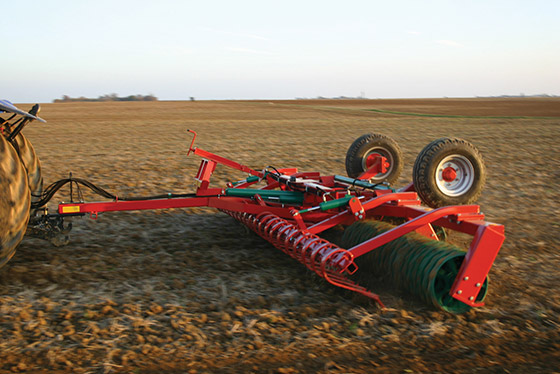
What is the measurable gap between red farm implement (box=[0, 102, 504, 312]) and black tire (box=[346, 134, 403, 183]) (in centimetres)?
74

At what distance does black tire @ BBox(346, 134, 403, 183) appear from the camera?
305 inches

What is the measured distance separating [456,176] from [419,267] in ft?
6.94

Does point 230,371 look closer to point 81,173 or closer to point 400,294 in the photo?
point 400,294

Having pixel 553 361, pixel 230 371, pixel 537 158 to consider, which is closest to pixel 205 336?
pixel 230 371

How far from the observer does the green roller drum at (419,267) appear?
456cm

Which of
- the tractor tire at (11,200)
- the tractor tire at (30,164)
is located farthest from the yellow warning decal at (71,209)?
the tractor tire at (30,164)

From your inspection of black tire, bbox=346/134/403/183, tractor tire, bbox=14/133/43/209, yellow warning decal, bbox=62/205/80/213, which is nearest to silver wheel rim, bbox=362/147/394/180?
black tire, bbox=346/134/403/183

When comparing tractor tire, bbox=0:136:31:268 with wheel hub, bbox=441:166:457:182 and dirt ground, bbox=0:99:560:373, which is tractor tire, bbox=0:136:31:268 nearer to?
dirt ground, bbox=0:99:560:373

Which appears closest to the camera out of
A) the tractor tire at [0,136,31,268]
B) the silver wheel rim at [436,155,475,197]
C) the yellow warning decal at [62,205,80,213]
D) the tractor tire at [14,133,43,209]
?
the tractor tire at [0,136,31,268]

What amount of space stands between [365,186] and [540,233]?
2565mm

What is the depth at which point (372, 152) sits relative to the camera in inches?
310

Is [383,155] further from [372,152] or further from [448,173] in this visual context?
[448,173]

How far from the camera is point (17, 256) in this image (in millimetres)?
5598

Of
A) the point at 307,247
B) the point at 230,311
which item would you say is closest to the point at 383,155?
the point at 307,247
